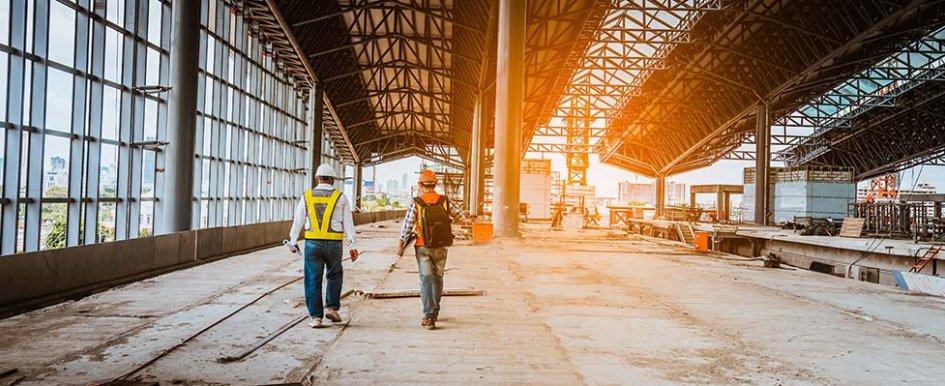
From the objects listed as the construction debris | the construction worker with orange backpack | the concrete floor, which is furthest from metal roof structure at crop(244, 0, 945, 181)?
the construction worker with orange backpack

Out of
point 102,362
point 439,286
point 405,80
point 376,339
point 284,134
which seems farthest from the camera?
point 405,80

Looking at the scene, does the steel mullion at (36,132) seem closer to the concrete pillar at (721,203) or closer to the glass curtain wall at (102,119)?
the glass curtain wall at (102,119)

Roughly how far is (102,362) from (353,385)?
86.5 inches

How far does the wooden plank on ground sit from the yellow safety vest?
69.8 feet

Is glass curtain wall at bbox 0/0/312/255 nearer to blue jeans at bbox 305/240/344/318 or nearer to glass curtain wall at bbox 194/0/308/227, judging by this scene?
glass curtain wall at bbox 194/0/308/227

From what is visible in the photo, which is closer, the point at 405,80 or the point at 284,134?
the point at 284,134

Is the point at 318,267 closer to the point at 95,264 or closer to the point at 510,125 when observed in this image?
the point at 95,264

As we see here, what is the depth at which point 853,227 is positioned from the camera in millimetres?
21484

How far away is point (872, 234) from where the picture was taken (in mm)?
21297

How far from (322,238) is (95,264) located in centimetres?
472

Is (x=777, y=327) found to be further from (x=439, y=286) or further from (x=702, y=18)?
(x=702, y=18)

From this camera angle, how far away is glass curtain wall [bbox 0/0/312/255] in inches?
426

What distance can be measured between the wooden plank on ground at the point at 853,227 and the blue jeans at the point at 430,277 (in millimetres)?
20373

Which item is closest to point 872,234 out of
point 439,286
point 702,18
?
point 702,18
